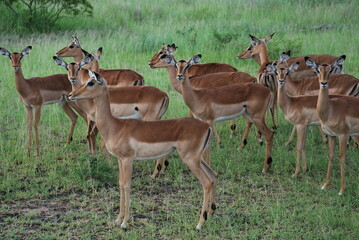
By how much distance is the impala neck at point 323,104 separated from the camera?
7.09 metres

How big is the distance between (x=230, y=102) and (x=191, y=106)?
0.48 metres

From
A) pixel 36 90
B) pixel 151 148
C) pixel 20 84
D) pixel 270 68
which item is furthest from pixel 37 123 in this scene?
pixel 270 68

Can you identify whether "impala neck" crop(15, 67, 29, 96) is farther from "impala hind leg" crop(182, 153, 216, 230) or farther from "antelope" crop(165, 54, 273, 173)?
"impala hind leg" crop(182, 153, 216, 230)

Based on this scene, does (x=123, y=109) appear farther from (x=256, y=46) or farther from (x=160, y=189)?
(x=256, y=46)

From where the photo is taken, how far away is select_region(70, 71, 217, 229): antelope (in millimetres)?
6020

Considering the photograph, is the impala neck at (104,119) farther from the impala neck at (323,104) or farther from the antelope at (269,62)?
the antelope at (269,62)

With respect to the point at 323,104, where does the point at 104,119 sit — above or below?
above

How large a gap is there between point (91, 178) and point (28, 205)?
35.1 inches

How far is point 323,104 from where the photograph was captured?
23.3 ft

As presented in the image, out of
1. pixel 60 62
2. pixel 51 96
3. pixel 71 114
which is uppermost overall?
pixel 60 62

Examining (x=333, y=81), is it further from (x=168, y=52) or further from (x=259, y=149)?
(x=168, y=52)

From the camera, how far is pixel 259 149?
8570mm

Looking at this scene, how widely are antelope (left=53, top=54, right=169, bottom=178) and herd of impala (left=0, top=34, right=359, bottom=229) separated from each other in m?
0.01

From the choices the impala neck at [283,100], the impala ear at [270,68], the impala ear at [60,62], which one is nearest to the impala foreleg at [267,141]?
the impala neck at [283,100]
